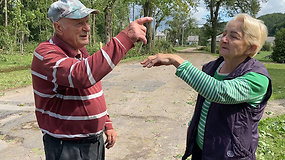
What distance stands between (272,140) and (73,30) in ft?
14.1

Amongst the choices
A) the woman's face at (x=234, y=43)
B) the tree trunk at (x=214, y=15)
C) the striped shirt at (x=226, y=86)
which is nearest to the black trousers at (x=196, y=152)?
the striped shirt at (x=226, y=86)

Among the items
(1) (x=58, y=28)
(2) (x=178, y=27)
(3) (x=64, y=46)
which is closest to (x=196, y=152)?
(3) (x=64, y=46)

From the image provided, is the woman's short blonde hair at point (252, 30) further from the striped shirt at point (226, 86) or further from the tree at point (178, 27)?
the tree at point (178, 27)

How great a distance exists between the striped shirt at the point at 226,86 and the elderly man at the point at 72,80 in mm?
394

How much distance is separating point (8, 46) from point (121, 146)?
530 inches

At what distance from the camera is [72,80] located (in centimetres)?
152

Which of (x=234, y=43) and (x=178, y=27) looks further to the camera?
(x=178, y=27)

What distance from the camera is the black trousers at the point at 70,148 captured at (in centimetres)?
192

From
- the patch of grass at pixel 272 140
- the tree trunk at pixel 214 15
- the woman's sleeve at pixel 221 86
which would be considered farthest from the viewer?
the tree trunk at pixel 214 15

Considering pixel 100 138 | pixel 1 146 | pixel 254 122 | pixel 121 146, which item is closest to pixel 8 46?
pixel 1 146

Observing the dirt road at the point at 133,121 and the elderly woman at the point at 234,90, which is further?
the dirt road at the point at 133,121

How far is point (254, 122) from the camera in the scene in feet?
6.27

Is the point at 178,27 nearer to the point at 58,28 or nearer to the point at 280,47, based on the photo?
the point at 280,47

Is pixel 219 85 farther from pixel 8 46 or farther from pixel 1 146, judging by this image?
pixel 8 46
